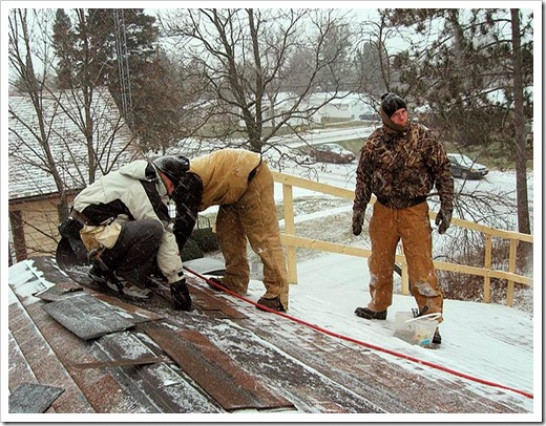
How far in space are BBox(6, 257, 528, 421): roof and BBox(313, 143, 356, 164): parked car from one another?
10.8 meters

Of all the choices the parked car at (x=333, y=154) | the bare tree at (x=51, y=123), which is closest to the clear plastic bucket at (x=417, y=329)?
the bare tree at (x=51, y=123)

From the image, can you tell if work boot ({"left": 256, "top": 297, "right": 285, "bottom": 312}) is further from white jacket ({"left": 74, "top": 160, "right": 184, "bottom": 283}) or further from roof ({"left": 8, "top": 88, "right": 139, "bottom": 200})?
roof ({"left": 8, "top": 88, "right": 139, "bottom": 200})

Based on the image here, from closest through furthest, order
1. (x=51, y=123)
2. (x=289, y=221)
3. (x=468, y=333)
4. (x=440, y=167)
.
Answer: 1. (x=440, y=167)
2. (x=468, y=333)
3. (x=289, y=221)
4. (x=51, y=123)

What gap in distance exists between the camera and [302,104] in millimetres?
14867

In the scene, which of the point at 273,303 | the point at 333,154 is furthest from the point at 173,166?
the point at 333,154

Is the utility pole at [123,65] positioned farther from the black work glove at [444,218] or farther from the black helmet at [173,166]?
the black work glove at [444,218]

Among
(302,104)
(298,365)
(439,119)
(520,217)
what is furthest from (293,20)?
(298,365)

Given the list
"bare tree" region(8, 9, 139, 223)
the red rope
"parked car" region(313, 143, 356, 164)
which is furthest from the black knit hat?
"parked car" region(313, 143, 356, 164)

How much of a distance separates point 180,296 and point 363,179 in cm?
164

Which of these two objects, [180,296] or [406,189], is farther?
[406,189]

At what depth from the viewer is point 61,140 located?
10.6m

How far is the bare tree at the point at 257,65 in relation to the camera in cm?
1296

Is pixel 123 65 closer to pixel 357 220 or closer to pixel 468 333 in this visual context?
pixel 357 220

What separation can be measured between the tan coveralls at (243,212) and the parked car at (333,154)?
9962mm
